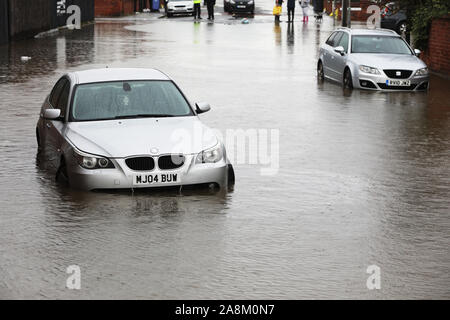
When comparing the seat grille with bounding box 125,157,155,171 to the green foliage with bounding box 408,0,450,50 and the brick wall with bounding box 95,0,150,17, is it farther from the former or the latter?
the brick wall with bounding box 95,0,150,17

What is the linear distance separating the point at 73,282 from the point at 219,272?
1.16m

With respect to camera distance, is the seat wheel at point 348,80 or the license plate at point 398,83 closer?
the license plate at point 398,83

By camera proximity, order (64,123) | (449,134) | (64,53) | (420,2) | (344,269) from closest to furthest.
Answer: (344,269) < (64,123) < (449,134) < (420,2) < (64,53)

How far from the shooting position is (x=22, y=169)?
475 inches

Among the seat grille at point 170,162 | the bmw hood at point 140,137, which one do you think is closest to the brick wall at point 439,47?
the bmw hood at point 140,137

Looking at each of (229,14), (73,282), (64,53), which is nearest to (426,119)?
(73,282)

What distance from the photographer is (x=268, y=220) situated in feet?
31.2

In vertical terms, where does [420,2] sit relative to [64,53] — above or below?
above

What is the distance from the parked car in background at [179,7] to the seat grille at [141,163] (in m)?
52.7

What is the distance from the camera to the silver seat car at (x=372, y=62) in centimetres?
2188

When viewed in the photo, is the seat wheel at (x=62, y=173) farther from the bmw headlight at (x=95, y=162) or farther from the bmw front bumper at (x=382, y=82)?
the bmw front bumper at (x=382, y=82)

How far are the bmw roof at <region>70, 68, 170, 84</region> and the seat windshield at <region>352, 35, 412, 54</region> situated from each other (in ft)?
38.0

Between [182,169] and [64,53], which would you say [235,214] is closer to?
[182,169]

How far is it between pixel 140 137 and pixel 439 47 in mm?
18265
